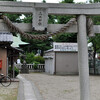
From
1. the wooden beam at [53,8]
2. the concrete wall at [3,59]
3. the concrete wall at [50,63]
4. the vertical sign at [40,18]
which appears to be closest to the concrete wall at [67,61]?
the concrete wall at [50,63]

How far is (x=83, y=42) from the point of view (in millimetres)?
7645

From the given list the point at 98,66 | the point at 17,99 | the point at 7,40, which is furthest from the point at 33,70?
the point at 17,99

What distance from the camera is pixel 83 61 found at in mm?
7613

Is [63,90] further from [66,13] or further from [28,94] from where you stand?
[66,13]

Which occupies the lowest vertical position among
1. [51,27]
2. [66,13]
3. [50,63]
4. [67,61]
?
[50,63]

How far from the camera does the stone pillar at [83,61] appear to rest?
24.8 feet

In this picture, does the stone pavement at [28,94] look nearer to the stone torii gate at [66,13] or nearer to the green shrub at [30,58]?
the stone torii gate at [66,13]

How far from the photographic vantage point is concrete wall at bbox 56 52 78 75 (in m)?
28.9

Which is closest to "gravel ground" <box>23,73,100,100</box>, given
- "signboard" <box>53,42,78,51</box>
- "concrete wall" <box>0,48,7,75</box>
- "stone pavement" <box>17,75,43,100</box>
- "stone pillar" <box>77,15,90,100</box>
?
"stone pavement" <box>17,75,43,100</box>

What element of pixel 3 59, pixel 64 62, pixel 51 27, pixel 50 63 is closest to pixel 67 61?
pixel 64 62

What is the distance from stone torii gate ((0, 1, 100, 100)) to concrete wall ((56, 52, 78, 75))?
21211 millimetres

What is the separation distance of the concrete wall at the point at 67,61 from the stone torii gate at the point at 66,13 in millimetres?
21211

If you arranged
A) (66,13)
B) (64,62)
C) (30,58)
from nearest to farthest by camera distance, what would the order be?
1. (66,13)
2. (64,62)
3. (30,58)

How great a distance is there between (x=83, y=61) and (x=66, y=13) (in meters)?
1.58
